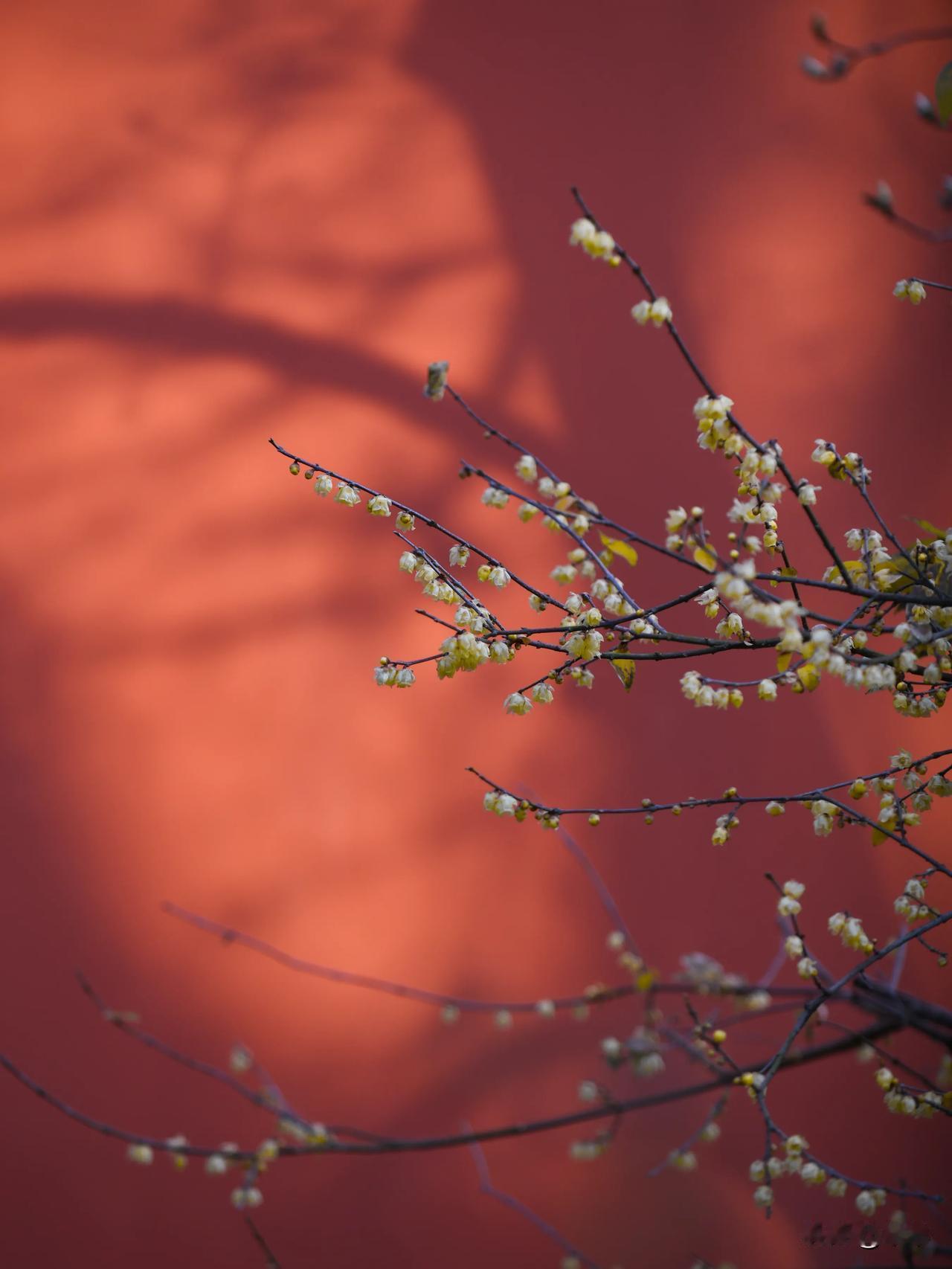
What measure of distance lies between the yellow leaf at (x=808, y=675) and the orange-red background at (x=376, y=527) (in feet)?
3.75

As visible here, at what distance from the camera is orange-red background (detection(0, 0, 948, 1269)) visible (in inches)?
69.3

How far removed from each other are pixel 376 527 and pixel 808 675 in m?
1.26

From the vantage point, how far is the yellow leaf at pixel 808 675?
771 millimetres

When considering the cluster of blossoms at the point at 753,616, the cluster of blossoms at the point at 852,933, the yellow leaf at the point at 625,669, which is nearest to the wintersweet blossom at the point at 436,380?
the cluster of blossoms at the point at 753,616

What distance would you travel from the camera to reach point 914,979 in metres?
1.93

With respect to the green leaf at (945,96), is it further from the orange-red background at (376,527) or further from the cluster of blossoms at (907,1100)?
the orange-red background at (376,527)

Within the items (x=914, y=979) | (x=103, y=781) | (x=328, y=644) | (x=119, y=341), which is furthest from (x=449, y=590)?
(x=914, y=979)

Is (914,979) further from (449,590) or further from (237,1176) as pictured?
(449,590)

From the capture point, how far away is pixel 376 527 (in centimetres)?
191

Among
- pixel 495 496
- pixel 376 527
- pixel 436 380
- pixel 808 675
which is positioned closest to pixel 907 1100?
pixel 808 675

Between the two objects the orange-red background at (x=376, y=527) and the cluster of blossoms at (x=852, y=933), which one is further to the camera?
the orange-red background at (x=376, y=527)

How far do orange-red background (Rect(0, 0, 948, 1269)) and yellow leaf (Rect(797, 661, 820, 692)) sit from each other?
45.0 inches

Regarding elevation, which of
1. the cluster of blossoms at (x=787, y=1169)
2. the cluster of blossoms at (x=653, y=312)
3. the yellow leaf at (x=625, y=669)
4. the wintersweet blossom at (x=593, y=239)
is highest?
the wintersweet blossom at (x=593, y=239)

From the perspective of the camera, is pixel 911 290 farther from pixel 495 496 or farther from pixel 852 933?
pixel 852 933
